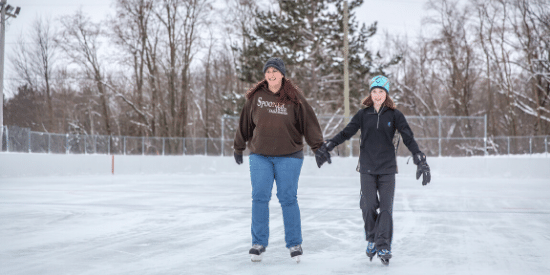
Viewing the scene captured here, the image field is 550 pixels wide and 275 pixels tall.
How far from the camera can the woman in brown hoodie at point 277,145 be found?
4.21m

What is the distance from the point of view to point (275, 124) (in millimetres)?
4215

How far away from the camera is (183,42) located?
31.0m

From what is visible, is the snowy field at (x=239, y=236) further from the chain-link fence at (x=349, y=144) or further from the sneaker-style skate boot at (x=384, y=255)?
the chain-link fence at (x=349, y=144)

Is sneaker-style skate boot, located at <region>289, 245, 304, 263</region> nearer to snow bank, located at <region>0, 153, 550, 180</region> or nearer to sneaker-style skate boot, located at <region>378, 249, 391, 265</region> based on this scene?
sneaker-style skate boot, located at <region>378, 249, 391, 265</region>

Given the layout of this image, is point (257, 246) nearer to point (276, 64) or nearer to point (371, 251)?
point (371, 251)

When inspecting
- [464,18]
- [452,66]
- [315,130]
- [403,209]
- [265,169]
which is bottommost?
[403,209]

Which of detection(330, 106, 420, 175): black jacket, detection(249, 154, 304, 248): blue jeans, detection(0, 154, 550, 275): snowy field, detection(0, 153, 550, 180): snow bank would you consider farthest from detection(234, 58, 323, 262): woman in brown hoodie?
detection(0, 153, 550, 180): snow bank

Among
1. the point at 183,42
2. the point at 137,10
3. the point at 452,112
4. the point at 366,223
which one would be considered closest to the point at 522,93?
the point at 452,112

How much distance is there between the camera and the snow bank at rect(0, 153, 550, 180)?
17.7 m

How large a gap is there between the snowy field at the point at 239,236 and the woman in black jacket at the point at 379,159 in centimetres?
30

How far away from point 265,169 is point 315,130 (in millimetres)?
553

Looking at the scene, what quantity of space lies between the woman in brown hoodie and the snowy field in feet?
0.88

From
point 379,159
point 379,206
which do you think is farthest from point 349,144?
point 379,159

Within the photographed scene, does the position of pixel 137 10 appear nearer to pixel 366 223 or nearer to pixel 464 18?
pixel 464 18
